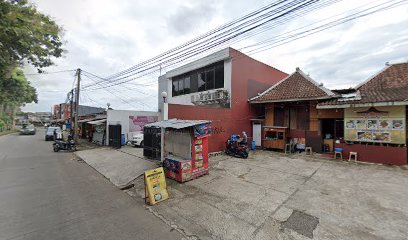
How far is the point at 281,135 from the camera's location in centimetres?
1388

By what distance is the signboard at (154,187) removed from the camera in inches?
213

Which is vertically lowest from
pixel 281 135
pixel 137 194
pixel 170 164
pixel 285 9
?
pixel 137 194

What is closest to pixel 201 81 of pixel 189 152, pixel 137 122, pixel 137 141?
pixel 137 122

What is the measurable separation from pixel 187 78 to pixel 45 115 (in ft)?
345

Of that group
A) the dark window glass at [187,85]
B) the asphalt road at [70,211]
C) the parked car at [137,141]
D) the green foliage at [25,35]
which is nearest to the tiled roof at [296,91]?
the dark window glass at [187,85]

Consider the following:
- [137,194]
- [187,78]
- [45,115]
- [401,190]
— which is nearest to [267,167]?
[401,190]

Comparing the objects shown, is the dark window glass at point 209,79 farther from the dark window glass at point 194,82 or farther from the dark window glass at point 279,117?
the dark window glass at point 279,117

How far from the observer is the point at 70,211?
4.95 metres

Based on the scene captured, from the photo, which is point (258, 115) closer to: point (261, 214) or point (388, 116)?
point (388, 116)

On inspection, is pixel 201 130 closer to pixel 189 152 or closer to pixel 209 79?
pixel 189 152

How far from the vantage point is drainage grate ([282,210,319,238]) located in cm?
403

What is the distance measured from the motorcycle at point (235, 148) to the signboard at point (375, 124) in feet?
21.8

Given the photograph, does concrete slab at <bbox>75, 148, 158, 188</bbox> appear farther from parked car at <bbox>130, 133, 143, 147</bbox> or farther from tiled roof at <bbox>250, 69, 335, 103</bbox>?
tiled roof at <bbox>250, 69, 335, 103</bbox>

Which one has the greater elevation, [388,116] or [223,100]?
[223,100]
